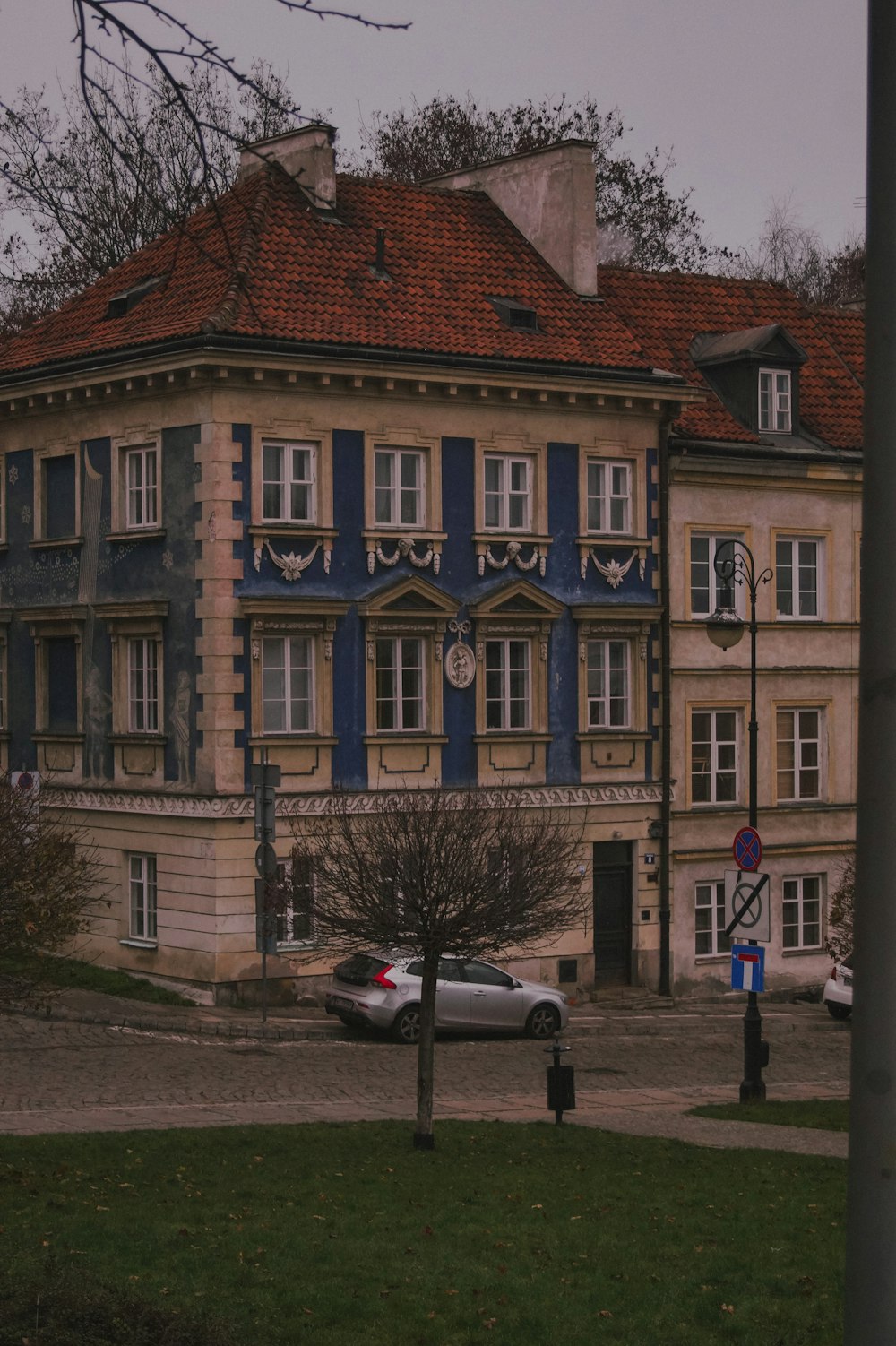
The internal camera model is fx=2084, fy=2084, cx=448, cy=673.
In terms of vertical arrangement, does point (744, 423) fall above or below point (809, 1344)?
above

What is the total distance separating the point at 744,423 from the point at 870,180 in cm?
3453

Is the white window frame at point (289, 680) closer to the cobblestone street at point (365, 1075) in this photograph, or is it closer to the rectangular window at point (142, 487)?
the rectangular window at point (142, 487)

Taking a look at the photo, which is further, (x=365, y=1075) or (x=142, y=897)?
(x=142, y=897)

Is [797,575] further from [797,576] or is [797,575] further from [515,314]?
[515,314]

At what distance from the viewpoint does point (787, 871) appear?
40250mm

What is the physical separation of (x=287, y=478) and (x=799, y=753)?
40.7ft

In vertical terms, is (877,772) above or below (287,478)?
below

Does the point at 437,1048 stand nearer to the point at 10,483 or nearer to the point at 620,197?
the point at 10,483

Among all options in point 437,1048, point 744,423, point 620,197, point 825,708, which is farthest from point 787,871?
point 620,197

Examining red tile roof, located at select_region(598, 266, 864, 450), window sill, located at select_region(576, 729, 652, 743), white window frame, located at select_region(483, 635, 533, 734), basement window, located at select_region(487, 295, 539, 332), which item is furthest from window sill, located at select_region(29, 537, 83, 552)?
red tile roof, located at select_region(598, 266, 864, 450)

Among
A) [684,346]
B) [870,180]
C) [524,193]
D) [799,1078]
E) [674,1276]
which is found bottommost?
[799,1078]

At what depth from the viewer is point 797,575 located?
134 ft

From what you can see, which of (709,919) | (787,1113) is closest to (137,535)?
(709,919)

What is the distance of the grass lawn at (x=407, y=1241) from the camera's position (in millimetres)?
11477
